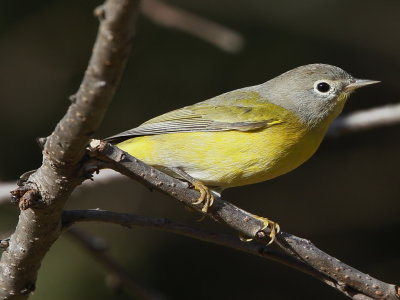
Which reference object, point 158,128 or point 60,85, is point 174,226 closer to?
point 158,128

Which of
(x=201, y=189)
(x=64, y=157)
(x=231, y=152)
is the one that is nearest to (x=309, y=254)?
(x=201, y=189)

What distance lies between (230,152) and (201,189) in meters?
0.47

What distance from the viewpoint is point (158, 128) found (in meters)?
4.49

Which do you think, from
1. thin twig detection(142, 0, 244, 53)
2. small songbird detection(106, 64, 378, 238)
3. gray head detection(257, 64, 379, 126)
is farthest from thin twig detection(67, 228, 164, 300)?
thin twig detection(142, 0, 244, 53)

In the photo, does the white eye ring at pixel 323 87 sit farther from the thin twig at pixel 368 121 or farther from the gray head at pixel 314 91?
the thin twig at pixel 368 121

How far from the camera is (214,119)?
4.75 meters

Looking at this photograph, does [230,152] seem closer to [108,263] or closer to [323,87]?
[108,263]

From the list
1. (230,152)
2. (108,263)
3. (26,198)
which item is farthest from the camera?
(230,152)

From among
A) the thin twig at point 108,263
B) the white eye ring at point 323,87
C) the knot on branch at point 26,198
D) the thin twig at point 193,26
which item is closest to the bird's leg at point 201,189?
the thin twig at point 108,263

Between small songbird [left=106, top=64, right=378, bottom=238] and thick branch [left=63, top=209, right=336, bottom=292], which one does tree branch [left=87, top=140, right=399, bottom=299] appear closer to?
thick branch [left=63, top=209, right=336, bottom=292]

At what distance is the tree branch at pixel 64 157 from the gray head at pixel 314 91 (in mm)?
2430

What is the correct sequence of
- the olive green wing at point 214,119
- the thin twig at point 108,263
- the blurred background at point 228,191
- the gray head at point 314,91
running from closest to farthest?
the thin twig at point 108,263, the olive green wing at point 214,119, the gray head at point 314,91, the blurred background at point 228,191

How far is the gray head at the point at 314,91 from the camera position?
15.9ft

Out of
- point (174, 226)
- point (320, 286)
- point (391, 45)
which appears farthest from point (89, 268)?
point (391, 45)
